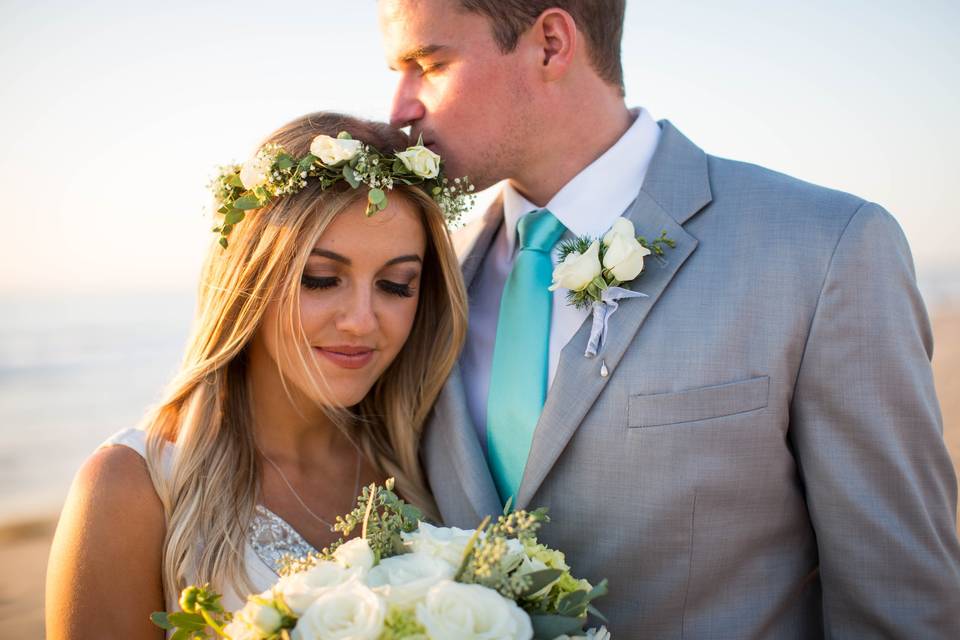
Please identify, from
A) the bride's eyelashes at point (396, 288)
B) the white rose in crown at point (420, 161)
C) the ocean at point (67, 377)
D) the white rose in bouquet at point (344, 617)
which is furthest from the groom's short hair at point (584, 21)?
the white rose in bouquet at point (344, 617)

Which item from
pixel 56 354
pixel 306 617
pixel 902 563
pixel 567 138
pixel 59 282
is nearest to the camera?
pixel 306 617

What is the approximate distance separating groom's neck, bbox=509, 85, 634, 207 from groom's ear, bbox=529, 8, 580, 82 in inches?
5.3

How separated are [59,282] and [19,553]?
2058cm

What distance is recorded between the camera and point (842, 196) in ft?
9.04

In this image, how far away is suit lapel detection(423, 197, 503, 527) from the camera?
2965 millimetres

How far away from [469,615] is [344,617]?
27 centimetres

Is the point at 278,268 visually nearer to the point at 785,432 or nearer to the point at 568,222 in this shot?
the point at 568,222

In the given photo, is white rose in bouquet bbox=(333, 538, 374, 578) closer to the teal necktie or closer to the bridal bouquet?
the bridal bouquet

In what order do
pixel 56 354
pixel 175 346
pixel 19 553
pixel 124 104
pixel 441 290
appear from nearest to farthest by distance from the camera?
pixel 441 290 < pixel 19 553 < pixel 56 354 < pixel 175 346 < pixel 124 104

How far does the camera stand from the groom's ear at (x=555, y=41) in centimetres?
336

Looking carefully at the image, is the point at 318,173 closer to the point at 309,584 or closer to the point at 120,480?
the point at 120,480

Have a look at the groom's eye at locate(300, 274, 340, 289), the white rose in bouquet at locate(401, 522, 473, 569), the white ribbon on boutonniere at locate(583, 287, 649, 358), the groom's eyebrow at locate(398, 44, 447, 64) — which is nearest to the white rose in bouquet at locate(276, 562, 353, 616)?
the white rose in bouquet at locate(401, 522, 473, 569)

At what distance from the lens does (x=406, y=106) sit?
3.39 m

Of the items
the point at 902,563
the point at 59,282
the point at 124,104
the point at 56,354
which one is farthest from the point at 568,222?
the point at 59,282
